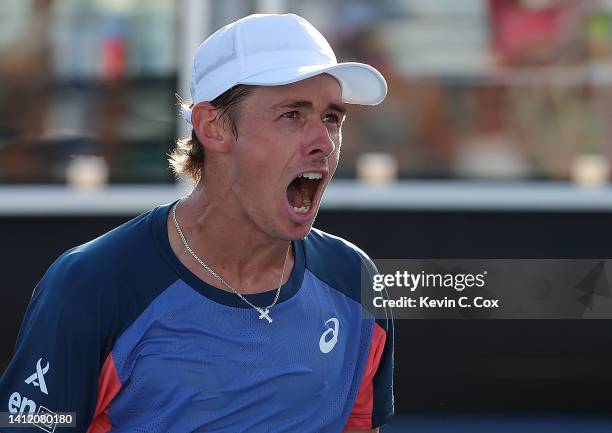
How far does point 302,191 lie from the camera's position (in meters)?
3.10

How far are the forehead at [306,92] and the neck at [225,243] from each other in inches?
10.4

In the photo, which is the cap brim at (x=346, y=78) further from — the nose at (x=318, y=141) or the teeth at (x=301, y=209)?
the teeth at (x=301, y=209)

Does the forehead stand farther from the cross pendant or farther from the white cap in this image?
the cross pendant

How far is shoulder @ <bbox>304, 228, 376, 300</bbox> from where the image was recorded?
314 centimetres

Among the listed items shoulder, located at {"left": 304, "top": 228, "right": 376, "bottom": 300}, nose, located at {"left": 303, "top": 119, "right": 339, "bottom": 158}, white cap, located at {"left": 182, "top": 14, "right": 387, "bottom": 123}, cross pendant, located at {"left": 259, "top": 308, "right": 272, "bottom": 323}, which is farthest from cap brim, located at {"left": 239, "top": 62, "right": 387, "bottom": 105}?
cross pendant, located at {"left": 259, "top": 308, "right": 272, "bottom": 323}

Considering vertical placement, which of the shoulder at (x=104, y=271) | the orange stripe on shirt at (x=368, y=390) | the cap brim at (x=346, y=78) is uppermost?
the cap brim at (x=346, y=78)

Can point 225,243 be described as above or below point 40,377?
above

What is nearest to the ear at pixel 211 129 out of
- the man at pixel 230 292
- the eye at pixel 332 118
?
the man at pixel 230 292

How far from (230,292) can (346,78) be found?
567 millimetres

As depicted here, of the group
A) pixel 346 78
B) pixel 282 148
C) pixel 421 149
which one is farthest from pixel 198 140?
pixel 421 149

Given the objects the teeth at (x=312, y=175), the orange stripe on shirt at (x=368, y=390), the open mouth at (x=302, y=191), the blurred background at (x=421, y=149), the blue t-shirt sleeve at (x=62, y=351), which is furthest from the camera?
the blurred background at (x=421, y=149)

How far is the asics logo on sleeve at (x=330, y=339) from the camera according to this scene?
3016mm

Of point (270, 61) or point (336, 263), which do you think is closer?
point (270, 61)

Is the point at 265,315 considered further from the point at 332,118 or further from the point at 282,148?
the point at 332,118
